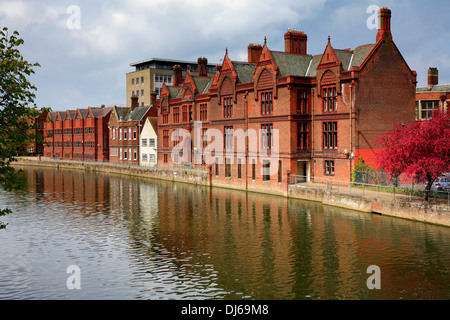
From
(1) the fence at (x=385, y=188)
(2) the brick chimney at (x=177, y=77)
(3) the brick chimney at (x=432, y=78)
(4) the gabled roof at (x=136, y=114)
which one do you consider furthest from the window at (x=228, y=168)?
(4) the gabled roof at (x=136, y=114)

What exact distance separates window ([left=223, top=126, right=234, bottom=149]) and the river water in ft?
51.6

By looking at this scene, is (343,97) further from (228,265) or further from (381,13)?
(228,265)

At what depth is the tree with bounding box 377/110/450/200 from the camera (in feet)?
110

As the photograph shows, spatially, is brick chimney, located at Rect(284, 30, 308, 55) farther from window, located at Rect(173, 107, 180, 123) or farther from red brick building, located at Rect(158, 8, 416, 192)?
window, located at Rect(173, 107, 180, 123)

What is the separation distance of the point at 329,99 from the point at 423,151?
1647 centimetres

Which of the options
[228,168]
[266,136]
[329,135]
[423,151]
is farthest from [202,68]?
[423,151]

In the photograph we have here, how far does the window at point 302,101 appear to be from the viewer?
5084 cm

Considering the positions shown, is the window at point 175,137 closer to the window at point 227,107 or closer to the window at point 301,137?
the window at point 227,107

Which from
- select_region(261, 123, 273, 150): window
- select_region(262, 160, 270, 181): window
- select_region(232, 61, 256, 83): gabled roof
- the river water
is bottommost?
the river water

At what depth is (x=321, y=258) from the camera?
2567 centimetres

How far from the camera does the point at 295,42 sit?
192 feet

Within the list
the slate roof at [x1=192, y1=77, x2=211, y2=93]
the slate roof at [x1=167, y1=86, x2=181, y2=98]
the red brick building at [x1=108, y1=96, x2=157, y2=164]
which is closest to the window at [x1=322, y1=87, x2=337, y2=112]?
the slate roof at [x1=192, y1=77, x2=211, y2=93]

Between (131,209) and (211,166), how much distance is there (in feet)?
64.8
